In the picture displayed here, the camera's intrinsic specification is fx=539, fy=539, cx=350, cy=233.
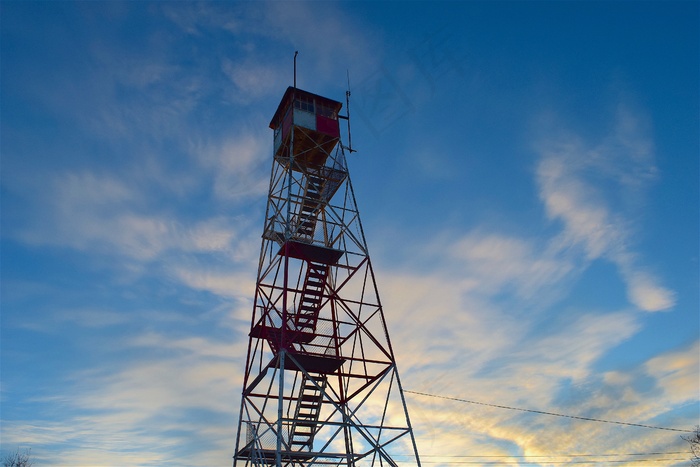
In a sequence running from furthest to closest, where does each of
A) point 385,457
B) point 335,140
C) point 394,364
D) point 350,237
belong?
point 335,140 < point 350,237 < point 394,364 < point 385,457

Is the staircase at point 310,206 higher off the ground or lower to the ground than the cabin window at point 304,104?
lower

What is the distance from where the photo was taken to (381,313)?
24641 mm

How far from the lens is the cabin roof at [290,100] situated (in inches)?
1147

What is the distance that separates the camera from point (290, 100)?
29188mm

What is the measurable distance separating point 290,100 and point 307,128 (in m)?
2.33

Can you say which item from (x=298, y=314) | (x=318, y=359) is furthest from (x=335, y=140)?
(x=318, y=359)

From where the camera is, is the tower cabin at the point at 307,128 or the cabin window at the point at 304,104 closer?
the tower cabin at the point at 307,128

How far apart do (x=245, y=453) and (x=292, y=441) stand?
→ 2.27 m

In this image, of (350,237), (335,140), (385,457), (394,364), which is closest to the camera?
(385,457)

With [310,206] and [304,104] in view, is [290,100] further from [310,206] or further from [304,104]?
[310,206]

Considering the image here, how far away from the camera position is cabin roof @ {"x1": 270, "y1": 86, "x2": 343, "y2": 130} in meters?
29.1

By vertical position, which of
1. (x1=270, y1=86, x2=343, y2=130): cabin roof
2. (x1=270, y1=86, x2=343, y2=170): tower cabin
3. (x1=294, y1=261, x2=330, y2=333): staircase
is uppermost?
(x1=270, y1=86, x2=343, y2=130): cabin roof

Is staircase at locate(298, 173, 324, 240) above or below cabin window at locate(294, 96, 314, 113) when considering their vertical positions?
below

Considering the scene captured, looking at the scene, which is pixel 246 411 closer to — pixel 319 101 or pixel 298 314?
pixel 298 314
